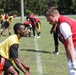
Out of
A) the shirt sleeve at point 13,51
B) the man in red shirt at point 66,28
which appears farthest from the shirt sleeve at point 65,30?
the shirt sleeve at point 13,51

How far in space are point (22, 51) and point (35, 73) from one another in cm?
445

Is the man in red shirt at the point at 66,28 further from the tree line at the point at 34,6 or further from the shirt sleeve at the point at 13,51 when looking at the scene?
the tree line at the point at 34,6

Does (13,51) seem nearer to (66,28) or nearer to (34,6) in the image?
(66,28)

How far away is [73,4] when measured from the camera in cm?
7262

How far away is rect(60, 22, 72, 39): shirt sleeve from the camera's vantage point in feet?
15.5

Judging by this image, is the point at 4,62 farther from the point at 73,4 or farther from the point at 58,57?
the point at 73,4

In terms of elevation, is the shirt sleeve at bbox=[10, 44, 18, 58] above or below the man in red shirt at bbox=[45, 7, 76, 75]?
below

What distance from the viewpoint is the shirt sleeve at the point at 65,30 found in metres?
4.72

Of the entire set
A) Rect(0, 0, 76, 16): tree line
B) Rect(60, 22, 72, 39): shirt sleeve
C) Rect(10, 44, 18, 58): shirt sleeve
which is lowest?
Rect(0, 0, 76, 16): tree line

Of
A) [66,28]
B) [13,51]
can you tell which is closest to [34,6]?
[13,51]

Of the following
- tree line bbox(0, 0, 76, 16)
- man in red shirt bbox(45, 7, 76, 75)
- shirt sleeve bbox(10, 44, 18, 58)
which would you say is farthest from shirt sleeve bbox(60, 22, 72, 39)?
tree line bbox(0, 0, 76, 16)

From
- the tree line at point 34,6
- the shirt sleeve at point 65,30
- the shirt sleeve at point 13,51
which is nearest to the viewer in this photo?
the shirt sleeve at point 65,30

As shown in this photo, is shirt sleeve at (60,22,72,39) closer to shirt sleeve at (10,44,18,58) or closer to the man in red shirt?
the man in red shirt

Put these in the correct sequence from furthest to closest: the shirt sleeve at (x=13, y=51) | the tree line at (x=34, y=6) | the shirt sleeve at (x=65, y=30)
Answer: the tree line at (x=34, y=6), the shirt sleeve at (x=13, y=51), the shirt sleeve at (x=65, y=30)
